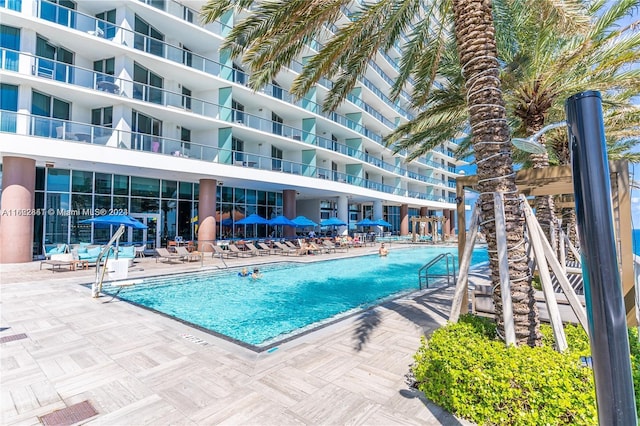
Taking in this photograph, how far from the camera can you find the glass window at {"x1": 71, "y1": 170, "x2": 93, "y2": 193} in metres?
16.7

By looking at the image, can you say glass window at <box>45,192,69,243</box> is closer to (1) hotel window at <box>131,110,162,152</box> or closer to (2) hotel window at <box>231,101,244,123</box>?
(1) hotel window at <box>131,110,162,152</box>

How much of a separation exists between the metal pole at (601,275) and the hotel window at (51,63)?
19.3m

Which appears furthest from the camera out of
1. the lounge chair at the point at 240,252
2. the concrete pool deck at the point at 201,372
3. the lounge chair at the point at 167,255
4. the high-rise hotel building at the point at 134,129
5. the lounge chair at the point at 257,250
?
the lounge chair at the point at 257,250

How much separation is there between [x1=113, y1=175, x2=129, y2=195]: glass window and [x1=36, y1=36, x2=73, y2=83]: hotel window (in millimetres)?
5185

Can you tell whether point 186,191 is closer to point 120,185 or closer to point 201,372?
point 120,185

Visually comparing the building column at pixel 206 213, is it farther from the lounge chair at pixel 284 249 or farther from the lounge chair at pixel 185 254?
the lounge chair at pixel 284 249

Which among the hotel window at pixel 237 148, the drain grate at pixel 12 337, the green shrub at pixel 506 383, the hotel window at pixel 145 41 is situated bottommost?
the drain grate at pixel 12 337

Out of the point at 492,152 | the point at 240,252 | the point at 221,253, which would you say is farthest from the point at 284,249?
the point at 492,152

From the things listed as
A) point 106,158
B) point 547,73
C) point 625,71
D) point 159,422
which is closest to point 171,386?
point 159,422

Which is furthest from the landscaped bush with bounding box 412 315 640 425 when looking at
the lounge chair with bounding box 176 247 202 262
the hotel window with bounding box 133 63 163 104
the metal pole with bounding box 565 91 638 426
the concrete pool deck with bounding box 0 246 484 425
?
the hotel window with bounding box 133 63 163 104

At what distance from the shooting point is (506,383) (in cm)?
301

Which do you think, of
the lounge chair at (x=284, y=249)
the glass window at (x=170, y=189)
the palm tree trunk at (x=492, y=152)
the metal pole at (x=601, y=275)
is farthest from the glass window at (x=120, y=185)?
the metal pole at (x=601, y=275)

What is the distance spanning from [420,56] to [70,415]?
9.45 metres

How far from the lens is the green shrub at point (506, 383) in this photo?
2832mm
